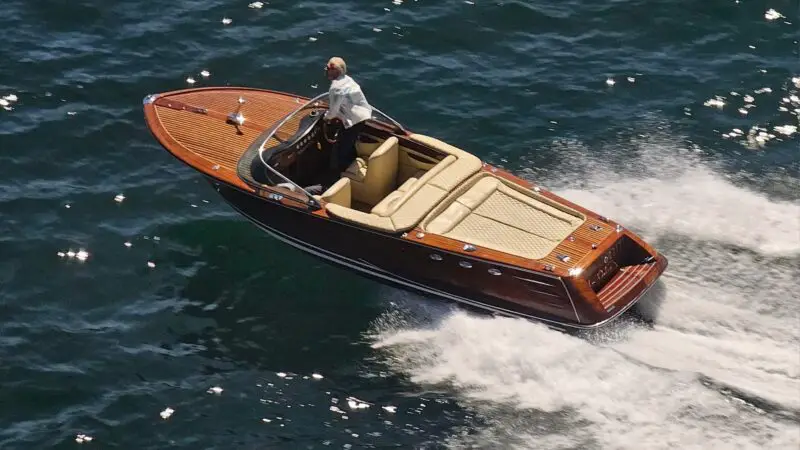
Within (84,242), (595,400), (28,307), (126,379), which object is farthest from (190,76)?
(595,400)

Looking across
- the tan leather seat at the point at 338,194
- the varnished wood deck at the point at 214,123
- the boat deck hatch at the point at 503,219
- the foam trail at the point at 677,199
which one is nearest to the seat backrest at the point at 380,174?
the tan leather seat at the point at 338,194

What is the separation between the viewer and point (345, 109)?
18.5 metres

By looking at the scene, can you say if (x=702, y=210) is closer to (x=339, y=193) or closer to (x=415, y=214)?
(x=415, y=214)

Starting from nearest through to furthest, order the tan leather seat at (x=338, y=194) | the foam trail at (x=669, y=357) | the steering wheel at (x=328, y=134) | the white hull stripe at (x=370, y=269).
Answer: the foam trail at (x=669, y=357)
the white hull stripe at (x=370, y=269)
the tan leather seat at (x=338, y=194)
the steering wheel at (x=328, y=134)

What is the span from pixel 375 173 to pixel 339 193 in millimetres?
923

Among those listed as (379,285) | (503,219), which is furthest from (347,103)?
(503,219)

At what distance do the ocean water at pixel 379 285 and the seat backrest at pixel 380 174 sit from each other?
1.55 m

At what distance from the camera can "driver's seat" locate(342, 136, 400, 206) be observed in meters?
18.3

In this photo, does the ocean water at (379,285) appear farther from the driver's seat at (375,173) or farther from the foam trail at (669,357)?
the driver's seat at (375,173)

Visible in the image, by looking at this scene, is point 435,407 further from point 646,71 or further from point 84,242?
point 646,71

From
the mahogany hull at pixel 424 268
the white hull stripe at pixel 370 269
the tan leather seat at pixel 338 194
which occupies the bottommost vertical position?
the white hull stripe at pixel 370 269

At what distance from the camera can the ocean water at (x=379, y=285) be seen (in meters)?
15.8

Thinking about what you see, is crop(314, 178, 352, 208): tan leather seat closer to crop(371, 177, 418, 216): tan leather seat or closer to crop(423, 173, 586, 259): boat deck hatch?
crop(371, 177, 418, 216): tan leather seat

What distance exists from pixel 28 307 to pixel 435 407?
743cm
